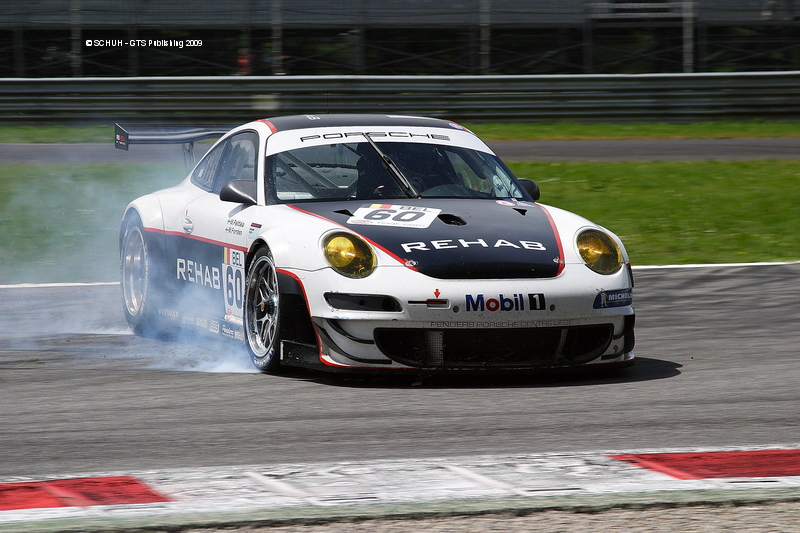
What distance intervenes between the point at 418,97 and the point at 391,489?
14.4m

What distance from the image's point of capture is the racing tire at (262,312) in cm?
579

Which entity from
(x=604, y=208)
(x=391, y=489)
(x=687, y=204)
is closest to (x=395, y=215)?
(x=391, y=489)

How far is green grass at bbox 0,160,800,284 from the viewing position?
10422mm

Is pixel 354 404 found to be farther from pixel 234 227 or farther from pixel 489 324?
pixel 234 227

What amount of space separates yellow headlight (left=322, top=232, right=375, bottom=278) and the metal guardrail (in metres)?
11.9

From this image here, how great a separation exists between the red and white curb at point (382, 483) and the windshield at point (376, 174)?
2610mm

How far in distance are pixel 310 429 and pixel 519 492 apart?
47.8 inches

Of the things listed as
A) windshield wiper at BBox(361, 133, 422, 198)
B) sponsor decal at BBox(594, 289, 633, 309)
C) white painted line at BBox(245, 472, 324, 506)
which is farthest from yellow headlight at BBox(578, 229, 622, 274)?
white painted line at BBox(245, 472, 324, 506)

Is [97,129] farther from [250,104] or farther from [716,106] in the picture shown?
[716,106]

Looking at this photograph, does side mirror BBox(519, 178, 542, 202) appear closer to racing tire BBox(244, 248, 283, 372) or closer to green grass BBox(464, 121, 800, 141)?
racing tire BBox(244, 248, 283, 372)

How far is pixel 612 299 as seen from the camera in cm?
565

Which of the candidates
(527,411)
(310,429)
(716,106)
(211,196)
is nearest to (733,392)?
(527,411)

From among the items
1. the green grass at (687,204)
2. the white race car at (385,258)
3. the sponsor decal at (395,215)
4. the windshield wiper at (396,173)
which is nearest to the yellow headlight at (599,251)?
the white race car at (385,258)

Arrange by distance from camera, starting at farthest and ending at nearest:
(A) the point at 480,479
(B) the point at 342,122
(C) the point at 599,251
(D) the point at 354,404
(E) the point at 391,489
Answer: (B) the point at 342,122
(C) the point at 599,251
(D) the point at 354,404
(A) the point at 480,479
(E) the point at 391,489
